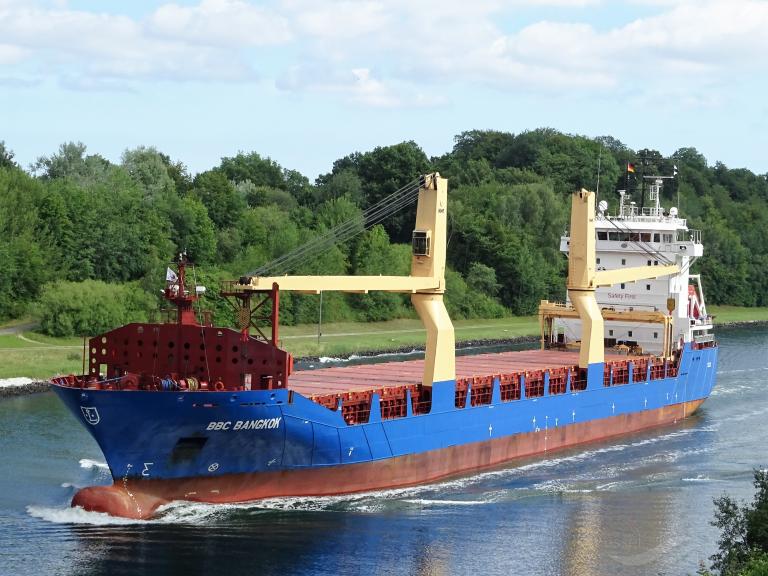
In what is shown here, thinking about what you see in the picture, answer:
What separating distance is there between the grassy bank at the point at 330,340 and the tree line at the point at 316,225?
46.4 inches

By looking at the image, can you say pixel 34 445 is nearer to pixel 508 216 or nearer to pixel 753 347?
pixel 753 347

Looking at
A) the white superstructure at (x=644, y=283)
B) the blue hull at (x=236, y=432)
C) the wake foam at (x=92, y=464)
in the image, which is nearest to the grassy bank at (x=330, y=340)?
the wake foam at (x=92, y=464)

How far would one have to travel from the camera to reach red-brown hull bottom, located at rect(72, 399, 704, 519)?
28.0m

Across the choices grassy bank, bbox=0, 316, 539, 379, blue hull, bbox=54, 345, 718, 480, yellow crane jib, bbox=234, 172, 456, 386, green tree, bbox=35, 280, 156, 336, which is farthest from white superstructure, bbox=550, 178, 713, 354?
green tree, bbox=35, 280, 156, 336

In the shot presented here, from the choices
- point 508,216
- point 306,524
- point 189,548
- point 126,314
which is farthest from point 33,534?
point 508,216

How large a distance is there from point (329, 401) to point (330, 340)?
1437 inches

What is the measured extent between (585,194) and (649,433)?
358 inches

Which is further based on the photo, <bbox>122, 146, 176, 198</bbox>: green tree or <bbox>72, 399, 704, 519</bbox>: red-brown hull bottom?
<bbox>122, 146, 176, 198</bbox>: green tree

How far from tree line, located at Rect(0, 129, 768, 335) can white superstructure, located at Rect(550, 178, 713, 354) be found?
329 cm

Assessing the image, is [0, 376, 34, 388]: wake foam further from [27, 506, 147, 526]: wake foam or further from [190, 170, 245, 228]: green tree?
[190, 170, 245, 228]: green tree

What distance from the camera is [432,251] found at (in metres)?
33.5

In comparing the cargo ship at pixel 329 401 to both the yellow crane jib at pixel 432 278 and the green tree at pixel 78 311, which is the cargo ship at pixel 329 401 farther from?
the green tree at pixel 78 311

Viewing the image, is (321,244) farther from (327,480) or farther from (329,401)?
(327,480)

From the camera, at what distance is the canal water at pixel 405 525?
25766 mm
